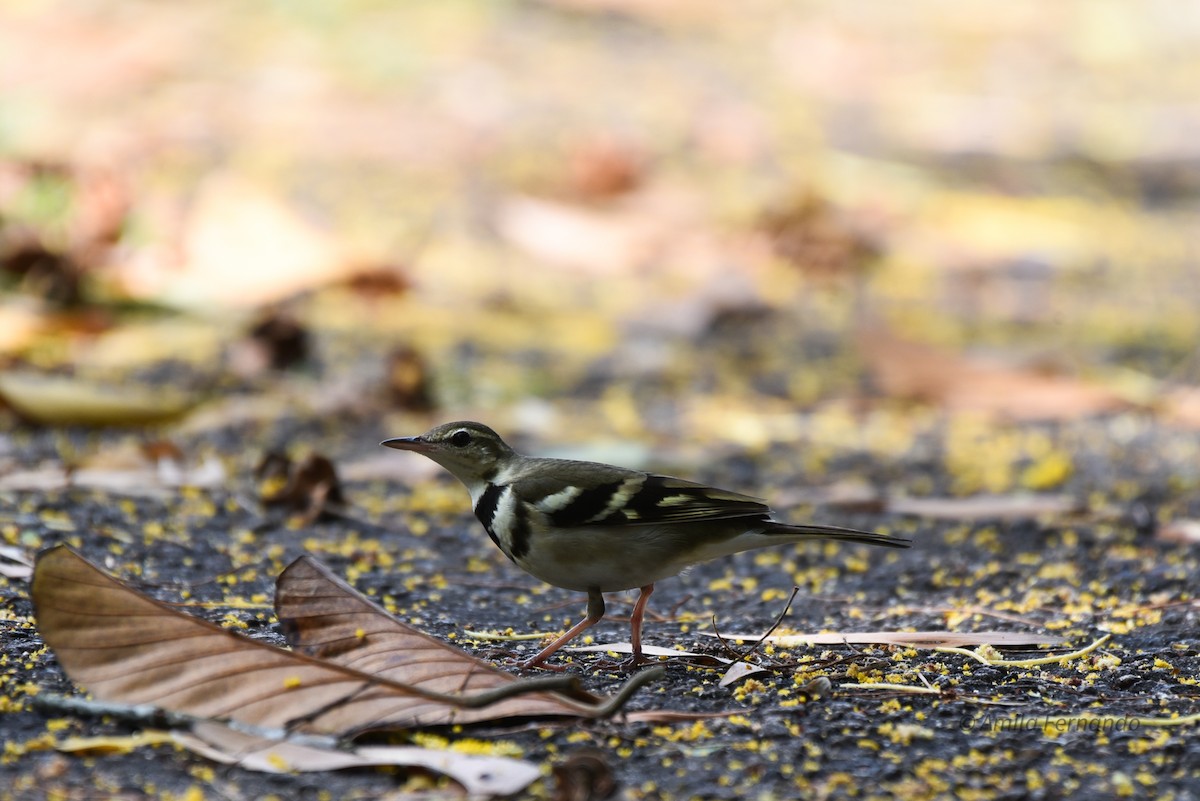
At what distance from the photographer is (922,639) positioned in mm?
3553

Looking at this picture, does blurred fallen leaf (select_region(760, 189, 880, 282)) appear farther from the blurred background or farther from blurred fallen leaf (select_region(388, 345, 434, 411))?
blurred fallen leaf (select_region(388, 345, 434, 411))

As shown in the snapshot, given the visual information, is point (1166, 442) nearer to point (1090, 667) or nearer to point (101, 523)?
point (1090, 667)

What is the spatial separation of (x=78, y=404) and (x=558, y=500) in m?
2.63

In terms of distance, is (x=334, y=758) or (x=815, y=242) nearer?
(x=334, y=758)

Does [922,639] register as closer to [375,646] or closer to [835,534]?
[835,534]

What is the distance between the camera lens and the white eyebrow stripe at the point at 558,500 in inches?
141

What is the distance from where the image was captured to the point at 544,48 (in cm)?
1233

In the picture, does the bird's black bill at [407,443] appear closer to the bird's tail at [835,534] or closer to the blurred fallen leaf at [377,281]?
the bird's tail at [835,534]

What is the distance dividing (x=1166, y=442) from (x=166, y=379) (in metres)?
4.31

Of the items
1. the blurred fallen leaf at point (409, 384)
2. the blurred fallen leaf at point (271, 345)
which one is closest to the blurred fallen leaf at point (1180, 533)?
the blurred fallen leaf at point (409, 384)

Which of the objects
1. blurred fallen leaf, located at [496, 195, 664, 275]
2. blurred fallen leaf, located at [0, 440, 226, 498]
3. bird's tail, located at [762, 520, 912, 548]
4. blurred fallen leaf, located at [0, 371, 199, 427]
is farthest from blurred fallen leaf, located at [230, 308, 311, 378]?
bird's tail, located at [762, 520, 912, 548]

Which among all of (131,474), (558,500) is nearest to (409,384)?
(131,474)

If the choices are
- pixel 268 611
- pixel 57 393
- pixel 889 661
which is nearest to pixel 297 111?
pixel 57 393

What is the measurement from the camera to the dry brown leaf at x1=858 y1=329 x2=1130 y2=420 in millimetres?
6562
